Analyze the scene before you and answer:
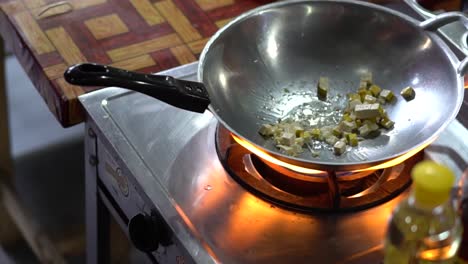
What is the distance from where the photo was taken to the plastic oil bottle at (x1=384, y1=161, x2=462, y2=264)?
57cm

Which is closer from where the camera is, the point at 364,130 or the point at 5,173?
the point at 364,130

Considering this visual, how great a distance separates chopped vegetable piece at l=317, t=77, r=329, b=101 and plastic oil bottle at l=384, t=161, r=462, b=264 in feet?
1.30

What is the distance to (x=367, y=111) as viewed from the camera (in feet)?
3.21

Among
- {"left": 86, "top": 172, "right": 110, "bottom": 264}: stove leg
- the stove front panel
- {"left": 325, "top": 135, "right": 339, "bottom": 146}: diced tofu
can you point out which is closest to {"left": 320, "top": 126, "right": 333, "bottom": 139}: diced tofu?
{"left": 325, "top": 135, "right": 339, "bottom": 146}: diced tofu

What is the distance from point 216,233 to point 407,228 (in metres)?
0.31

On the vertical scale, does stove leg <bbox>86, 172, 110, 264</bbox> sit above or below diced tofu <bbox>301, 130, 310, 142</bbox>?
below

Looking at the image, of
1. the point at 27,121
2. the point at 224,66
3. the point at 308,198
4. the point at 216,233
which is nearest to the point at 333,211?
the point at 308,198

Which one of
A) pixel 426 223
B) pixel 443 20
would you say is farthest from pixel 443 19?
pixel 426 223

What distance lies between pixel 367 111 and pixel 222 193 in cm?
20

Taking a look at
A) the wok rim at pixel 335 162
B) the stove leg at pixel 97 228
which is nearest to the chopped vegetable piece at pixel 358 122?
the wok rim at pixel 335 162

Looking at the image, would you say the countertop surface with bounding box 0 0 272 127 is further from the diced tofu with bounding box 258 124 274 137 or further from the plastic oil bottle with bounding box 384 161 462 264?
the plastic oil bottle with bounding box 384 161 462 264

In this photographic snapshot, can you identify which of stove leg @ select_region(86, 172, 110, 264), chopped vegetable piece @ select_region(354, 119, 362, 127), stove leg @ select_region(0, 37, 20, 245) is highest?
chopped vegetable piece @ select_region(354, 119, 362, 127)

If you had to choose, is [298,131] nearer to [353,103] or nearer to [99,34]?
[353,103]

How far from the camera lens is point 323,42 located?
108cm
